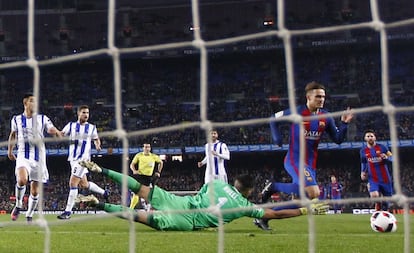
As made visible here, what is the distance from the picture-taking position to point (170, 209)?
598 centimetres

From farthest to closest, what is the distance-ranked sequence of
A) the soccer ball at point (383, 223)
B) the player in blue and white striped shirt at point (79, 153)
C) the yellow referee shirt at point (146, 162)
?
the yellow referee shirt at point (146, 162) → the player in blue and white striped shirt at point (79, 153) → the soccer ball at point (383, 223)

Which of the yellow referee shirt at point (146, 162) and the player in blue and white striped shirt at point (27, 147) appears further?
the yellow referee shirt at point (146, 162)

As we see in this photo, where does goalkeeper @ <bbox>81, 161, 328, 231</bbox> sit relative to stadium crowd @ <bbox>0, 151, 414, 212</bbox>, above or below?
below

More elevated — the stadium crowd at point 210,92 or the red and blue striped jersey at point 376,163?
the stadium crowd at point 210,92

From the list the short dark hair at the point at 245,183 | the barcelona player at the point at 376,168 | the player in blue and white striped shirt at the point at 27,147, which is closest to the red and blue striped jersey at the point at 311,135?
the short dark hair at the point at 245,183

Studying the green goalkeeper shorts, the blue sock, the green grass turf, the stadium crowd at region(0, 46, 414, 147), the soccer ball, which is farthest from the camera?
the stadium crowd at region(0, 46, 414, 147)

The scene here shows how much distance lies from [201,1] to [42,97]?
843cm

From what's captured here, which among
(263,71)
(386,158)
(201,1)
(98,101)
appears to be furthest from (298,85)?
(386,158)

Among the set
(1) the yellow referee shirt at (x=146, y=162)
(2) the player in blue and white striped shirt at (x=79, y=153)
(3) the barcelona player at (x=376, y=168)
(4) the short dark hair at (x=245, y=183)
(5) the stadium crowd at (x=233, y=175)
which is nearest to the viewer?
A: (4) the short dark hair at (x=245, y=183)

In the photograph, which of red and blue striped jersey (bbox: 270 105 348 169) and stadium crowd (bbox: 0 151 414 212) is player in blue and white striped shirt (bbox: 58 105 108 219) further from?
stadium crowd (bbox: 0 151 414 212)

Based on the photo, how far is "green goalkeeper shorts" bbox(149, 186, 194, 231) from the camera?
595cm

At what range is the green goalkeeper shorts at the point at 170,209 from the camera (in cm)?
595

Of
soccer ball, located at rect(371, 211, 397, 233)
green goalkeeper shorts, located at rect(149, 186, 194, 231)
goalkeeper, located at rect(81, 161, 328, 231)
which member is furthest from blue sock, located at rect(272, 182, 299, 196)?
green goalkeeper shorts, located at rect(149, 186, 194, 231)

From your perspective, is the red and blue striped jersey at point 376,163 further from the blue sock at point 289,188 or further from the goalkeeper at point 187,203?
the goalkeeper at point 187,203
